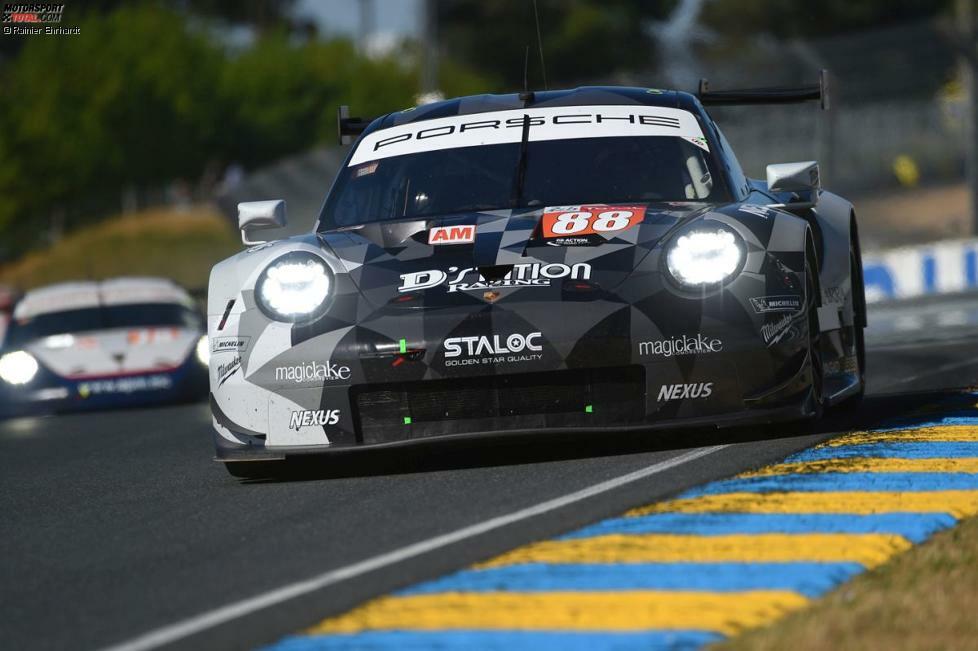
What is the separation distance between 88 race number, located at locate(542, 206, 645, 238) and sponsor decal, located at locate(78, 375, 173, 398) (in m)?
7.33

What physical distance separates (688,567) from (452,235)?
2525 millimetres

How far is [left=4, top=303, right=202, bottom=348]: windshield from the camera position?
46.9 feet

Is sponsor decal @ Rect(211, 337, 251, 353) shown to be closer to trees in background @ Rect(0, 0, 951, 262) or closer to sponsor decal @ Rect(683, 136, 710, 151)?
sponsor decal @ Rect(683, 136, 710, 151)

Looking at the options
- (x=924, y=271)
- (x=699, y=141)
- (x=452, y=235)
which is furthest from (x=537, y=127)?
(x=924, y=271)

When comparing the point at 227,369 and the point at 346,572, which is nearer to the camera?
the point at 346,572

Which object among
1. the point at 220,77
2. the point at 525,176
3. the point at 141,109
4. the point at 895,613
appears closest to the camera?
the point at 895,613

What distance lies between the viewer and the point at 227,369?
6836mm

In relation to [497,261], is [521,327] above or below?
below

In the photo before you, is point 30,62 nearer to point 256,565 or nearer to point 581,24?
point 581,24

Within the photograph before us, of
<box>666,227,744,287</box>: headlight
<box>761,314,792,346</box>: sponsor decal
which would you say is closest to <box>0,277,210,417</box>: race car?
<box>666,227,744,287</box>: headlight

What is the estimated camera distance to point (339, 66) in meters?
72.2

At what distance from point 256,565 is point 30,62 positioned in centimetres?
5496

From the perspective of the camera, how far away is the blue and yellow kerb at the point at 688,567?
3.96 meters

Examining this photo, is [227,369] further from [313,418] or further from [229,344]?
[313,418]
